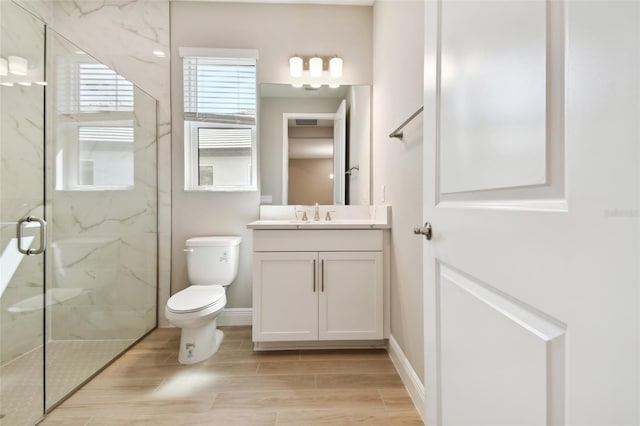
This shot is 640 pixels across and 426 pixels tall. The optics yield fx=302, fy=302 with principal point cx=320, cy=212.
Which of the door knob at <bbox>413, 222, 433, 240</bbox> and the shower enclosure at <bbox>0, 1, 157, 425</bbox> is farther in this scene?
the shower enclosure at <bbox>0, 1, 157, 425</bbox>

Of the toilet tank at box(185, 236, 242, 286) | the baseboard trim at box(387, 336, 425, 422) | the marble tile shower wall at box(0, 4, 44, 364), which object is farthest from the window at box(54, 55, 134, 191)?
the baseboard trim at box(387, 336, 425, 422)

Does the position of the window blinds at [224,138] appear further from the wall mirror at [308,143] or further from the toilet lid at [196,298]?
the toilet lid at [196,298]

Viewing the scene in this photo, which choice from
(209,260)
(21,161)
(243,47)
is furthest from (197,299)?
(243,47)

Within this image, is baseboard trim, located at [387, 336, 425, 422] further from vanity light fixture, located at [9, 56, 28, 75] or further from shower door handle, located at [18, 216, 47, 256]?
vanity light fixture, located at [9, 56, 28, 75]

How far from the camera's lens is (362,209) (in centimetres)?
245

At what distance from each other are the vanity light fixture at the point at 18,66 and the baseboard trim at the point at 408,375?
8.42 feet

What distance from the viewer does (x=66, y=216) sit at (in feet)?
6.01

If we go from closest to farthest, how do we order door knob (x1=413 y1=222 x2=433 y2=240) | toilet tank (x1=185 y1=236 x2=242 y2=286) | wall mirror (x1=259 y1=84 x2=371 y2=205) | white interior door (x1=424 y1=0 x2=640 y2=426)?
white interior door (x1=424 y1=0 x2=640 y2=426)
door knob (x1=413 y1=222 x2=433 y2=240)
toilet tank (x1=185 y1=236 x2=242 y2=286)
wall mirror (x1=259 y1=84 x2=371 y2=205)

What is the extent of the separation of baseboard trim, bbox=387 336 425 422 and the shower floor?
68.9 inches

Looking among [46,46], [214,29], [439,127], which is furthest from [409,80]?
[46,46]

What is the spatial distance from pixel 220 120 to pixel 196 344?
1.67 meters

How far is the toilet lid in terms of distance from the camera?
1768mm

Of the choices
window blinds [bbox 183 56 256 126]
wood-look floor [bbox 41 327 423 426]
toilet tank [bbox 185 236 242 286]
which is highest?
window blinds [bbox 183 56 256 126]

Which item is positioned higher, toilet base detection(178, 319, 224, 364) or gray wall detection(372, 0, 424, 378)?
gray wall detection(372, 0, 424, 378)
